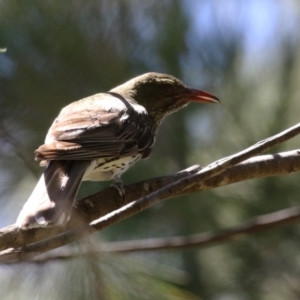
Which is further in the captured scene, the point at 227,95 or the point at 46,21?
the point at 227,95

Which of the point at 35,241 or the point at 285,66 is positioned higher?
the point at 285,66

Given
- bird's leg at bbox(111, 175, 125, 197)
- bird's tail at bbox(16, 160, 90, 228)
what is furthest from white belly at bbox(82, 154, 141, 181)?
bird's tail at bbox(16, 160, 90, 228)

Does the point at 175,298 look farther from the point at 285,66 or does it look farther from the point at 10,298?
the point at 285,66

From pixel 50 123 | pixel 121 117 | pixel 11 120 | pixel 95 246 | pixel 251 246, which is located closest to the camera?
pixel 95 246

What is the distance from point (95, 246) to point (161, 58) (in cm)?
207

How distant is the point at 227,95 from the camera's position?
4328 millimetres

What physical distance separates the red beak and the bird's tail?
1.13 meters

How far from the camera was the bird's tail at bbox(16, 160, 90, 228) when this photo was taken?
2.63 meters

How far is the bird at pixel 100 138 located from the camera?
281 cm

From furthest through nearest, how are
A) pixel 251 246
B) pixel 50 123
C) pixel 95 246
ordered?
pixel 251 246, pixel 50 123, pixel 95 246

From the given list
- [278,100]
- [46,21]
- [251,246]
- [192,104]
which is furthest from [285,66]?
[46,21]

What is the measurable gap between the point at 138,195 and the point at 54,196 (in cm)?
56

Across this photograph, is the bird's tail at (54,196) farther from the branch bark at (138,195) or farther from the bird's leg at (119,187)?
the bird's leg at (119,187)

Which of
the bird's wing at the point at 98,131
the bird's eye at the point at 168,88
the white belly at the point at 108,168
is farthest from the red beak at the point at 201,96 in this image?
the white belly at the point at 108,168
